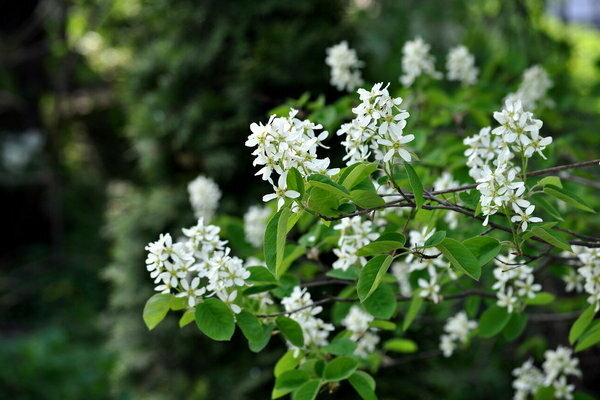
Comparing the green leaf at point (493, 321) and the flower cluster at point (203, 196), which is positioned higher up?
the flower cluster at point (203, 196)

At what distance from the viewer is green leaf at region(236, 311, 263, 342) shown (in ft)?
4.97

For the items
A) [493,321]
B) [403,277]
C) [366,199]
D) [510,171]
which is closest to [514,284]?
[493,321]

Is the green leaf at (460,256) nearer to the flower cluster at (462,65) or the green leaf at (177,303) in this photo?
the green leaf at (177,303)

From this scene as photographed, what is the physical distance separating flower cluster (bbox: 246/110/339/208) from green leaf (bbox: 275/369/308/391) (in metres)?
0.54

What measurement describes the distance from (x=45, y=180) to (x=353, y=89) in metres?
6.12

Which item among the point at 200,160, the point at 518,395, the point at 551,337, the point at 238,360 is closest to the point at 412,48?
the point at 518,395

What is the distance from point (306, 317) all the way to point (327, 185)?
616 millimetres

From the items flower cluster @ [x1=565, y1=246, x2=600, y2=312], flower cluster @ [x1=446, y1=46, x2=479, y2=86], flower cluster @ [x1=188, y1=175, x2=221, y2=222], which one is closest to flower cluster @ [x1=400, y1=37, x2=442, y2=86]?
flower cluster @ [x1=446, y1=46, x2=479, y2=86]

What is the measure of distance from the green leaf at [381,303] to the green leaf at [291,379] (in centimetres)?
23

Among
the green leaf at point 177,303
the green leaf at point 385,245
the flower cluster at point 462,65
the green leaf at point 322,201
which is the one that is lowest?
the green leaf at point 385,245

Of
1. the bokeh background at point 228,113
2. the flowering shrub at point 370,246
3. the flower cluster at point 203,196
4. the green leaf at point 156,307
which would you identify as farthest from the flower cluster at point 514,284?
the flower cluster at point 203,196

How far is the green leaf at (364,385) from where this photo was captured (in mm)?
1561

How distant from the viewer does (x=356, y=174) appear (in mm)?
1302

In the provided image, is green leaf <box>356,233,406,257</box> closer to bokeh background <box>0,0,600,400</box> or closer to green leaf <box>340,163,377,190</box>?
green leaf <box>340,163,377,190</box>
